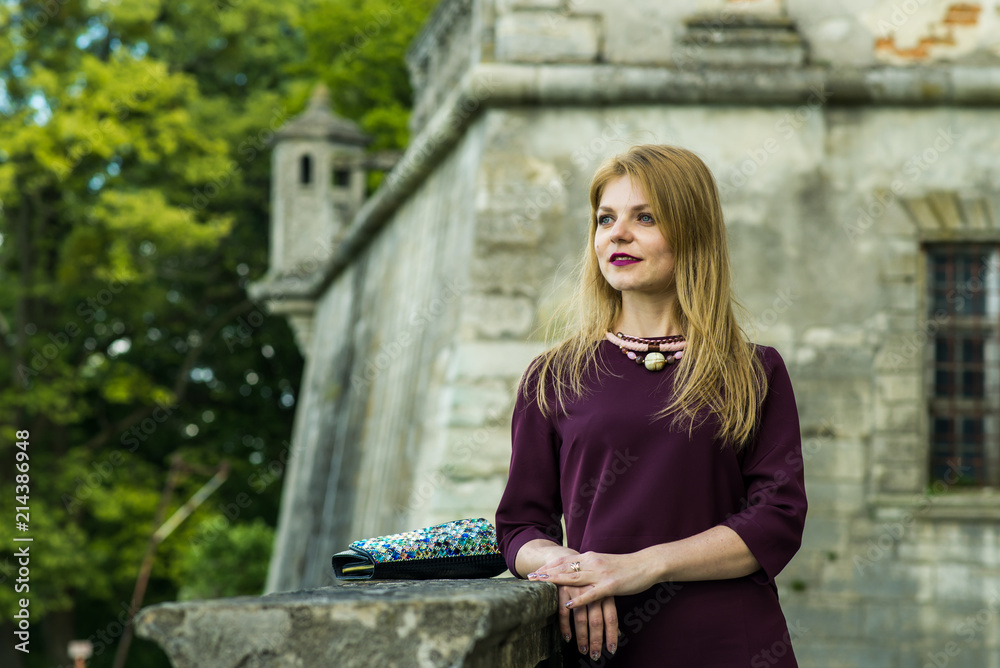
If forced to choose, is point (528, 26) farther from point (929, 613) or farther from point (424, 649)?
point (424, 649)

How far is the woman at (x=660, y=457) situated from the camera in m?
2.32

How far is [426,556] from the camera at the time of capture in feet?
8.80

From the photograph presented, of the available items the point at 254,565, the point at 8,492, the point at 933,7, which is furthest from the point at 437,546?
the point at 8,492

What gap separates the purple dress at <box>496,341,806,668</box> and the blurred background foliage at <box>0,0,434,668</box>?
17.3 metres

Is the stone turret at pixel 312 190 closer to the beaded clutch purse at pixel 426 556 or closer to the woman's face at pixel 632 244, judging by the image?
the beaded clutch purse at pixel 426 556

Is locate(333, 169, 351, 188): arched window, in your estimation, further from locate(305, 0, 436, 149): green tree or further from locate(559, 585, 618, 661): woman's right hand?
locate(559, 585, 618, 661): woman's right hand

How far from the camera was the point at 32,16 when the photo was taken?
2083cm

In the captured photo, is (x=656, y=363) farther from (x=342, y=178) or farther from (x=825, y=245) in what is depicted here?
(x=342, y=178)

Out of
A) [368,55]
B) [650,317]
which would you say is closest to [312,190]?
[368,55]

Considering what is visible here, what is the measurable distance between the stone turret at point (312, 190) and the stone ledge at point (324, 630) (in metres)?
13.2

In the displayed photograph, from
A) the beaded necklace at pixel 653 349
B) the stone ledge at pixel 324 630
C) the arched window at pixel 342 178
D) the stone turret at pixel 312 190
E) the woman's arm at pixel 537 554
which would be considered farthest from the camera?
the arched window at pixel 342 178

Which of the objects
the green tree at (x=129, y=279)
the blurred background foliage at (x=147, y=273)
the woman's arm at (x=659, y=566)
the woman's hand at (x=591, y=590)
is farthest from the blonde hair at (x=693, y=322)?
the green tree at (x=129, y=279)

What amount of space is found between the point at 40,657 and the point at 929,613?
21.7 meters

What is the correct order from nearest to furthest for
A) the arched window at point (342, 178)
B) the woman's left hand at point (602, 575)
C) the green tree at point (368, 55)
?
1. the woman's left hand at point (602, 575)
2. the arched window at point (342, 178)
3. the green tree at point (368, 55)
